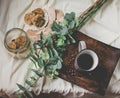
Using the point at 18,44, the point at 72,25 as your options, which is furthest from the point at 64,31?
the point at 18,44

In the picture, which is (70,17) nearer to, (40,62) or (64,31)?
(64,31)

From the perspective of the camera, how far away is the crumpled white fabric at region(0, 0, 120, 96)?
1.00m

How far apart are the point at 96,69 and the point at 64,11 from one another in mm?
210

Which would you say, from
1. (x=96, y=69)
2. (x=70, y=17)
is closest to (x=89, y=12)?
(x=70, y=17)

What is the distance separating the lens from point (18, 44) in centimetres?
102

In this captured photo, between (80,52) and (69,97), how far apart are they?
138 mm

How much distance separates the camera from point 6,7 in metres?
1.09

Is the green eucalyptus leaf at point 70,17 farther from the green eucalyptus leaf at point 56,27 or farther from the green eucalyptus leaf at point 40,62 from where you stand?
the green eucalyptus leaf at point 40,62

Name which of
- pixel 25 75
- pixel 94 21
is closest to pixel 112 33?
pixel 94 21

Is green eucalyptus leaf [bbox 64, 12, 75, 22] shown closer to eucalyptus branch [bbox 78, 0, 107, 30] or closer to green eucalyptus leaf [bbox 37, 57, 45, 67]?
eucalyptus branch [bbox 78, 0, 107, 30]

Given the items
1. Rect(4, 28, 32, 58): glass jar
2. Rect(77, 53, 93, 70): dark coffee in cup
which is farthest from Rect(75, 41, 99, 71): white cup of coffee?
Rect(4, 28, 32, 58): glass jar

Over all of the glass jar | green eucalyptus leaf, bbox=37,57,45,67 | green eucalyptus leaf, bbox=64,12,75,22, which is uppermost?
A: green eucalyptus leaf, bbox=64,12,75,22

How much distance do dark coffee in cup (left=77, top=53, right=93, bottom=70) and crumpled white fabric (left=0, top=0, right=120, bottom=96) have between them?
62 mm

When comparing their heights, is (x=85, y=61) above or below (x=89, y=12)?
below
